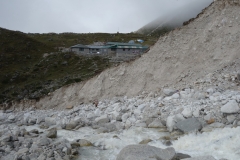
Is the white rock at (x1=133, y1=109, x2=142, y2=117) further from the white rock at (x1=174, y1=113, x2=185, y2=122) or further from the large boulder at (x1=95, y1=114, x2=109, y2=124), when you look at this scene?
the white rock at (x1=174, y1=113, x2=185, y2=122)

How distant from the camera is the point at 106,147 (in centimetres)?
1045

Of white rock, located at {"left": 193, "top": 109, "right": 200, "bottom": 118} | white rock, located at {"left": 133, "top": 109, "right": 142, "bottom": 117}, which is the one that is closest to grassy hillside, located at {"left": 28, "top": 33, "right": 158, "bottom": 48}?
white rock, located at {"left": 133, "top": 109, "right": 142, "bottom": 117}

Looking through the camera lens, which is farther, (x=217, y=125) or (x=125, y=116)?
(x=125, y=116)

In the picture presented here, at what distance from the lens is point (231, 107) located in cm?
1080

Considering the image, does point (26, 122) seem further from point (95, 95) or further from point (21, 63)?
point (21, 63)

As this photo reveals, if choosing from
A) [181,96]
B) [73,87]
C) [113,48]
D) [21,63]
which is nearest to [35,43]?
[21,63]

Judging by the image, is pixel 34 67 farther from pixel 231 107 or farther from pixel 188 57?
pixel 231 107

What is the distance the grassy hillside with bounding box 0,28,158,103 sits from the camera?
4500 cm

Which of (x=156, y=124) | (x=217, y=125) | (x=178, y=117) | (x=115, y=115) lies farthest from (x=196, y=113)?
(x=115, y=115)

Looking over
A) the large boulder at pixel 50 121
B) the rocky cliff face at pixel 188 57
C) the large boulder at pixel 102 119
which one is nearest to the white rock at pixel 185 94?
the rocky cliff face at pixel 188 57

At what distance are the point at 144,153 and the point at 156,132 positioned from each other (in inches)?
139

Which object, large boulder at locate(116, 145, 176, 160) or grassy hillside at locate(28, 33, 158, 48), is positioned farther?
grassy hillside at locate(28, 33, 158, 48)

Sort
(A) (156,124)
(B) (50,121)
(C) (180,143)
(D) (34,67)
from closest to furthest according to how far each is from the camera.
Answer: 1. (C) (180,143)
2. (A) (156,124)
3. (B) (50,121)
4. (D) (34,67)

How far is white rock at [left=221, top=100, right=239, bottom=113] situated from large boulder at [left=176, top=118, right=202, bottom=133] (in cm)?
145
